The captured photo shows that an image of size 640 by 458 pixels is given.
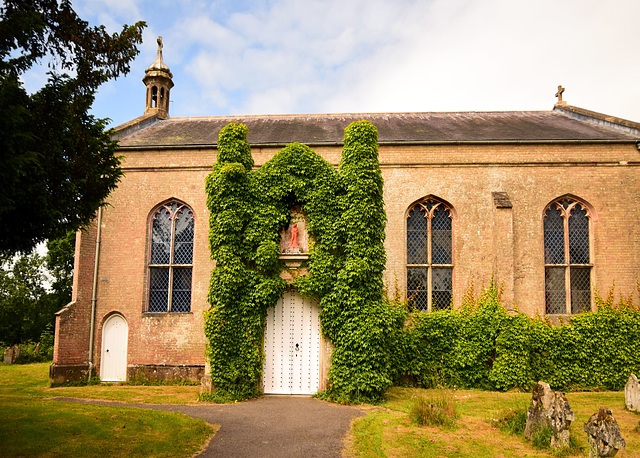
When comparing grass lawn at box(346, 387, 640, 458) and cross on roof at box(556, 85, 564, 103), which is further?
cross on roof at box(556, 85, 564, 103)

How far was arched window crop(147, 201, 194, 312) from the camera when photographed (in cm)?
1642

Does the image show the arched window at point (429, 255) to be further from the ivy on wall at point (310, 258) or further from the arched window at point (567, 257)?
the arched window at point (567, 257)

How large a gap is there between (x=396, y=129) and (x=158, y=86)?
41.4 feet

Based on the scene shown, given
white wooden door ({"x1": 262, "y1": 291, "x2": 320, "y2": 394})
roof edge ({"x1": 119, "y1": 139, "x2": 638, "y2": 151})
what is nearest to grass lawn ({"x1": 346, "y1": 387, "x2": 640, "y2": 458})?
white wooden door ({"x1": 262, "y1": 291, "x2": 320, "y2": 394})

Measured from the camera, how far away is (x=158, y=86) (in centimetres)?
2197

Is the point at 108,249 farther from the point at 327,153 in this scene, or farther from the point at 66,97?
the point at 66,97

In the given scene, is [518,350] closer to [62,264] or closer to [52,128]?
[52,128]

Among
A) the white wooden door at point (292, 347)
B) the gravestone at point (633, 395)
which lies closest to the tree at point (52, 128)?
the white wooden door at point (292, 347)

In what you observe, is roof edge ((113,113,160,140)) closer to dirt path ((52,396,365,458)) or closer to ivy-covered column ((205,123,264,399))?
ivy-covered column ((205,123,264,399))

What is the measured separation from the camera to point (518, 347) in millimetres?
Result: 14219

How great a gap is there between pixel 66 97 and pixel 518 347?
14.5 metres

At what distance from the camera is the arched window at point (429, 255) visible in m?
16.0

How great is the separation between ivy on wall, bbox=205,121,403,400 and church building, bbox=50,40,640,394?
123 inches

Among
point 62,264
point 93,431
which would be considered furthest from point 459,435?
point 62,264
